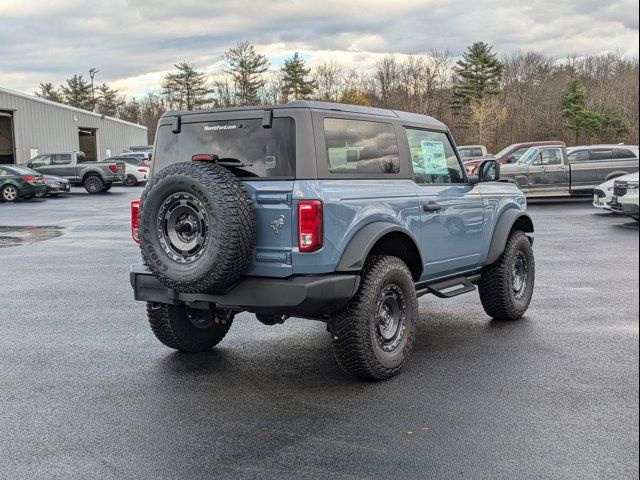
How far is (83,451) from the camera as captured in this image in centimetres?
386

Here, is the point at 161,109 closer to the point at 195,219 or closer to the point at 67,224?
the point at 67,224

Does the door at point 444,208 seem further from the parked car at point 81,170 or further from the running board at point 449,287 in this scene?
the parked car at point 81,170

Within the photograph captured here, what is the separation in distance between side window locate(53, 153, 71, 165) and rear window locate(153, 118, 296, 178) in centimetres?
2999

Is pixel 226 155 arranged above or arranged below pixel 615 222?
above

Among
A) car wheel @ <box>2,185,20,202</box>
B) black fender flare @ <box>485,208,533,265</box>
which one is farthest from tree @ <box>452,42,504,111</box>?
black fender flare @ <box>485,208,533,265</box>

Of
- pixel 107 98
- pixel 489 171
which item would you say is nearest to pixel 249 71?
pixel 107 98

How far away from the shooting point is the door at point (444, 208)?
5.84 m

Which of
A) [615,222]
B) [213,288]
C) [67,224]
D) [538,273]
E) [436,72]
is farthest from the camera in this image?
[436,72]

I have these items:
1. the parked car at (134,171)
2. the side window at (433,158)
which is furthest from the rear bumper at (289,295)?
the parked car at (134,171)

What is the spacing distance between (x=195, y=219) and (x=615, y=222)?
13.7m

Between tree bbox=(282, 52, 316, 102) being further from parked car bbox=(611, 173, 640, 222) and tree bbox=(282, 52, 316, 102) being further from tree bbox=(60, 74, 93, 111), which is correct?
parked car bbox=(611, 173, 640, 222)

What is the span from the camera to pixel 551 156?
72.7 ft

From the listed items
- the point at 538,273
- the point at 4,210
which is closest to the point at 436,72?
the point at 4,210

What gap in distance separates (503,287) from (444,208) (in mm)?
1350
